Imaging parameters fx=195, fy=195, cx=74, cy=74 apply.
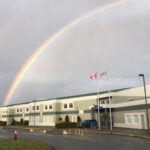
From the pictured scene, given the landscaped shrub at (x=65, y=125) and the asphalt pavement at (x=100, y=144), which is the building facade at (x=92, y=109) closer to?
the landscaped shrub at (x=65, y=125)

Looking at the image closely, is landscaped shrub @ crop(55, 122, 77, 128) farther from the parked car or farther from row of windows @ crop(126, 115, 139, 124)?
row of windows @ crop(126, 115, 139, 124)

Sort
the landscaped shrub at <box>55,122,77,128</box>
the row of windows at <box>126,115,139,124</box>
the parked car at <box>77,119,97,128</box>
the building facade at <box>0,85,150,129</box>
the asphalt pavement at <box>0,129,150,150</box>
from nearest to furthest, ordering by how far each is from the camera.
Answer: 1. the asphalt pavement at <box>0,129,150,150</box>
2. the row of windows at <box>126,115,139,124</box>
3. the building facade at <box>0,85,150,129</box>
4. the parked car at <box>77,119,97,128</box>
5. the landscaped shrub at <box>55,122,77,128</box>

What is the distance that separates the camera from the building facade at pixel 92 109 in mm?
36344

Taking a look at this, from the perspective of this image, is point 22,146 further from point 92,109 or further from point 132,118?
point 92,109

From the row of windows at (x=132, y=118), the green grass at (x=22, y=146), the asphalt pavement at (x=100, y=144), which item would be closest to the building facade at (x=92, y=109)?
the row of windows at (x=132, y=118)

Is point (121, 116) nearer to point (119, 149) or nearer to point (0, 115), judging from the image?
point (119, 149)

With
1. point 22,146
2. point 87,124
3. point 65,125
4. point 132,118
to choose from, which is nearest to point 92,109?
point 87,124

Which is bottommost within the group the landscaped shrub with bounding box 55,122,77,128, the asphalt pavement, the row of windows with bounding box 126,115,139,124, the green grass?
the landscaped shrub with bounding box 55,122,77,128

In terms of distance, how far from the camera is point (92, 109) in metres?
48.1

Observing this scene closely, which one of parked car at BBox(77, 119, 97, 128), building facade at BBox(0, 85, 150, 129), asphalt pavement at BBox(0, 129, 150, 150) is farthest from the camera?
parked car at BBox(77, 119, 97, 128)

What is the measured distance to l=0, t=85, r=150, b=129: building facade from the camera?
36.3 m

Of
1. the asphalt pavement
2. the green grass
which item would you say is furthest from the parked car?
the green grass

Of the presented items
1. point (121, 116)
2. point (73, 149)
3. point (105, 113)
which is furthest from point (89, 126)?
point (73, 149)

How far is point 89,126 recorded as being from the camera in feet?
146
